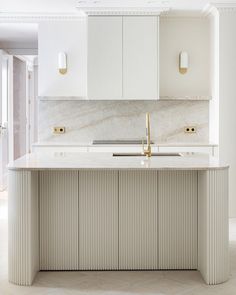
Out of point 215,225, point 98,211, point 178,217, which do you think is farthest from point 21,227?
point 215,225

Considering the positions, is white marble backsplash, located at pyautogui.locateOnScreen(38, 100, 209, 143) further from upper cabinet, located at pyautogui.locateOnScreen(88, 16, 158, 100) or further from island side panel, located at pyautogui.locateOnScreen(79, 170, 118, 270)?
island side panel, located at pyautogui.locateOnScreen(79, 170, 118, 270)

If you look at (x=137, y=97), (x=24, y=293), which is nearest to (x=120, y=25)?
(x=137, y=97)

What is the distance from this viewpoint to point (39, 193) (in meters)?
4.00

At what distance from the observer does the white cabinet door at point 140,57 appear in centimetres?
629

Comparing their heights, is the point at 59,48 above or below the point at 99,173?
above

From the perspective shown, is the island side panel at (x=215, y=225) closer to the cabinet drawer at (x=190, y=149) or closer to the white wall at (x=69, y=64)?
the cabinet drawer at (x=190, y=149)

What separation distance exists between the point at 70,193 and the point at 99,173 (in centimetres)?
26

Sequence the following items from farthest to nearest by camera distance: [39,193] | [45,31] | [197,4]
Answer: [45,31] → [197,4] → [39,193]

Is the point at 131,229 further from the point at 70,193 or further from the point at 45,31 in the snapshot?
the point at 45,31

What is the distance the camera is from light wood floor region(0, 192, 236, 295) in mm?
3615

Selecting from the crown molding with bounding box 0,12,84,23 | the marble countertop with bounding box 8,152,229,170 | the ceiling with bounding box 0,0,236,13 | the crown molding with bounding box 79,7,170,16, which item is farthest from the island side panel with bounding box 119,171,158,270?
the crown molding with bounding box 0,12,84,23

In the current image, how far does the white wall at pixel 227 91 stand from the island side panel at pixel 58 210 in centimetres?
266

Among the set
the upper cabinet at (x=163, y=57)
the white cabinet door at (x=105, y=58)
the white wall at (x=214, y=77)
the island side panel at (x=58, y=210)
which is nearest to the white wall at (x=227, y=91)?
the white wall at (x=214, y=77)

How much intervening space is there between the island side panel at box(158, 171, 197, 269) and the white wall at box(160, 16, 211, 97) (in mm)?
2786
